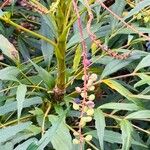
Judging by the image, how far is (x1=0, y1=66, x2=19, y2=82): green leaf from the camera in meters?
0.85

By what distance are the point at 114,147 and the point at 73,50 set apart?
0.22m

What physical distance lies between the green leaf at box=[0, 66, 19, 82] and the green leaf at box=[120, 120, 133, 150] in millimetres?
209

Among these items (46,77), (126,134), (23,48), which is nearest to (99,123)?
(126,134)

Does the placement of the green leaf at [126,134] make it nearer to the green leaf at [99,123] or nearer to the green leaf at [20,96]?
the green leaf at [99,123]

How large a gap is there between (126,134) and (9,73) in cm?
24

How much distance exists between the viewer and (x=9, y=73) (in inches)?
34.2

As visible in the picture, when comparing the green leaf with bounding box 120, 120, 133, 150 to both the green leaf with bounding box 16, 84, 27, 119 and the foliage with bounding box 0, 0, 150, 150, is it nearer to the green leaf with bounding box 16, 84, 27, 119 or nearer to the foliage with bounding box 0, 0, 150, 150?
the foliage with bounding box 0, 0, 150, 150

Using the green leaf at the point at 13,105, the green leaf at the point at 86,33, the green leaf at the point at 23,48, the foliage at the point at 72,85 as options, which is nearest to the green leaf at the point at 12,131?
the foliage at the point at 72,85

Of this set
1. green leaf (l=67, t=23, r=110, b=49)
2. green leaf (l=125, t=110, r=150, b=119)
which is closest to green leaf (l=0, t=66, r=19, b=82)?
green leaf (l=67, t=23, r=110, b=49)

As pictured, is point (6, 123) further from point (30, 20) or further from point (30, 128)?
point (30, 20)

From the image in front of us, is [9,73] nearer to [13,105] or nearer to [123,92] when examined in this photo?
[13,105]

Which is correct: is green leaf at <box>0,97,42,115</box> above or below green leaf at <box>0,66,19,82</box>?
below

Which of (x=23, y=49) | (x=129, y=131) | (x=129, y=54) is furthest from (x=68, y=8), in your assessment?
(x=23, y=49)

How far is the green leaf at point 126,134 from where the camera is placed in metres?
0.75
